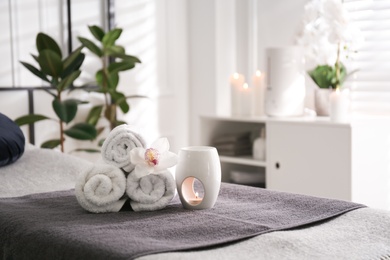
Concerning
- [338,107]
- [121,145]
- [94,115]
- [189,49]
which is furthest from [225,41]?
[121,145]

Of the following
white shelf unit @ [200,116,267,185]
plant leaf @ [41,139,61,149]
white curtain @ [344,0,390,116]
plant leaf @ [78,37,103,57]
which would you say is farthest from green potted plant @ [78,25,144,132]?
white curtain @ [344,0,390,116]

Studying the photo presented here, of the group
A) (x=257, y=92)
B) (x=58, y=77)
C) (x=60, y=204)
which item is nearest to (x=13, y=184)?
(x=60, y=204)

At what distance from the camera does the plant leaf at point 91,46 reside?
292 cm

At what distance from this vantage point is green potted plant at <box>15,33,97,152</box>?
278cm

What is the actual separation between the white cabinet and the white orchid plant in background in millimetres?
246

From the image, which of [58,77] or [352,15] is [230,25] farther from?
[58,77]

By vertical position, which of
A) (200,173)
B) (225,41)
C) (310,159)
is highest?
(225,41)

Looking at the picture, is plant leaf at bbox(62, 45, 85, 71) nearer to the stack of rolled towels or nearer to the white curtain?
the white curtain

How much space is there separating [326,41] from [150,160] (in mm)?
1749

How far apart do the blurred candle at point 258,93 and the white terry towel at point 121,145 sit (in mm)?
1629

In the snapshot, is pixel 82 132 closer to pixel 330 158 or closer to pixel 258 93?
pixel 258 93

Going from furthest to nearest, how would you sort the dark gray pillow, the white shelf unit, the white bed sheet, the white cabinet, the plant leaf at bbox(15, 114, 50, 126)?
the white shelf unit → the plant leaf at bbox(15, 114, 50, 126) → the white cabinet → the dark gray pillow → the white bed sheet

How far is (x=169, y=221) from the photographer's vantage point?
1.42 meters

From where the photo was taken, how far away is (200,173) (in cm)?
152
